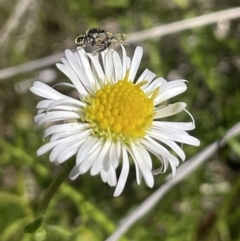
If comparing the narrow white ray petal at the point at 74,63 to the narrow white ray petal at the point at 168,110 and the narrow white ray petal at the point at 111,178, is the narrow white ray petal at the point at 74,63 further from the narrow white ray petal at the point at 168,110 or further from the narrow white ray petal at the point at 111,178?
the narrow white ray petal at the point at 111,178

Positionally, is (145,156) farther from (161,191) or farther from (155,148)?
(161,191)

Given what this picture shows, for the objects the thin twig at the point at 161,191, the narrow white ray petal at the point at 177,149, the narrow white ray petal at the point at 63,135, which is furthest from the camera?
the thin twig at the point at 161,191

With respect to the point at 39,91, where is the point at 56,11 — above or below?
above

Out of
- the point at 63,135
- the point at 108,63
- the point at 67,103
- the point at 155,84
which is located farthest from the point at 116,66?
the point at 63,135

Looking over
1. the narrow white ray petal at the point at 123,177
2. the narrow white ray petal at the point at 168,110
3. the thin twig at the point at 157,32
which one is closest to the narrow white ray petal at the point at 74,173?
the narrow white ray petal at the point at 123,177

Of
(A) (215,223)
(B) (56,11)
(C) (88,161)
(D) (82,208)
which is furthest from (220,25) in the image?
(C) (88,161)

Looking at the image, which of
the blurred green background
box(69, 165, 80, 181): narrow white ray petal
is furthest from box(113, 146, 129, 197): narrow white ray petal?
the blurred green background

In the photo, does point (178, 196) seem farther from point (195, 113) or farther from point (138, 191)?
point (195, 113)
